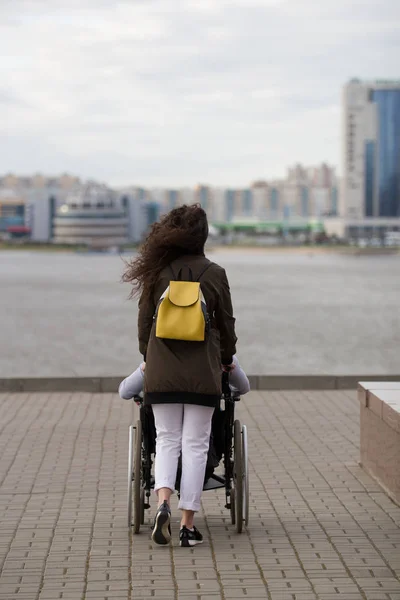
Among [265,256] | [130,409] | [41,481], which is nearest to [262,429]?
[130,409]

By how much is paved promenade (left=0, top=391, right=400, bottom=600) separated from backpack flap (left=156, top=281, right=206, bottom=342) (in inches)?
37.2

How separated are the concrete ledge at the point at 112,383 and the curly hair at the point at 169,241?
6313 mm

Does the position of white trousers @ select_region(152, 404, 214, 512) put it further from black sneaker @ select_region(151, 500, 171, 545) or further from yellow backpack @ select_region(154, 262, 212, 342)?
yellow backpack @ select_region(154, 262, 212, 342)

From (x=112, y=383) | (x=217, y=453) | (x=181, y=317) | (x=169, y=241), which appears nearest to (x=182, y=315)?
(x=181, y=317)

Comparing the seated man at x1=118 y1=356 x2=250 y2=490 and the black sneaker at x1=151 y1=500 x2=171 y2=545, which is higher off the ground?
the seated man at x1=118 y1=356 x2=250 y2=490

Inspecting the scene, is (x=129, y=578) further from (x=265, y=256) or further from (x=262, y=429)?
(x=265, y=256)

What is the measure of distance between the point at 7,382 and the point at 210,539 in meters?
6.54

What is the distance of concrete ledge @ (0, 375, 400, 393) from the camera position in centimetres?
1134

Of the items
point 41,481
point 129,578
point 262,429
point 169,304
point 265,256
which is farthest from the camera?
point 265,256

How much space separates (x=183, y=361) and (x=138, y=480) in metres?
0.67

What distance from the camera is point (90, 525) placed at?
5.50 meters

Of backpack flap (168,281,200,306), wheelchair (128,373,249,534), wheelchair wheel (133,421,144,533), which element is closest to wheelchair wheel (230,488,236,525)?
wheelchair (128,373,249,534)

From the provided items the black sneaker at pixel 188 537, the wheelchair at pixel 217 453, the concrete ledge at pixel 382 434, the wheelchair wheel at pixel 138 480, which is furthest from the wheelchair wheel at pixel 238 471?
the concrete ledge at pixel 382 434

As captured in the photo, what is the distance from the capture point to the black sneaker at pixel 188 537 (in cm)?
493
